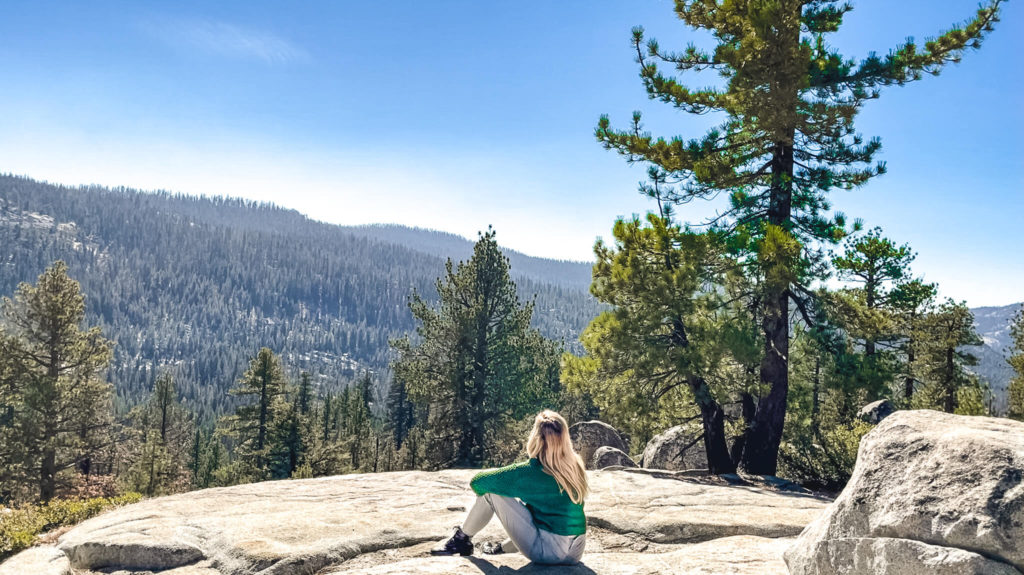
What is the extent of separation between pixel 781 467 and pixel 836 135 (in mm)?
7308

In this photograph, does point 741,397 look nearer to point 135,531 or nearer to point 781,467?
point 781,467

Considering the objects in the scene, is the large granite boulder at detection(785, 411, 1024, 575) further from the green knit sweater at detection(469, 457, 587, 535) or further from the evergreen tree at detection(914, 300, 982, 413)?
the evergreen tree at detection(914, 300, 982, 413)

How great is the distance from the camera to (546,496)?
5.10 metres

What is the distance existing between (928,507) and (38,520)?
36.4 ft

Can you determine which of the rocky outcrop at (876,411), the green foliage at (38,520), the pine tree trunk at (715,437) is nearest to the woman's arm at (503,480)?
the green foliage at (38,520)

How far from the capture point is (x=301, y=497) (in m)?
8.82

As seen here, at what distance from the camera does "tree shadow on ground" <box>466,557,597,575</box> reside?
4895 millimetres

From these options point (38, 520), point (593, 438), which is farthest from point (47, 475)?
point (593, 438)

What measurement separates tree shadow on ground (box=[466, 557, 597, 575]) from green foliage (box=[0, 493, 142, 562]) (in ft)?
21.4

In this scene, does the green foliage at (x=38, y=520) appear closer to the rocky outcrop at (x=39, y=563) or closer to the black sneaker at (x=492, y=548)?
the rocky outcrop at (x=39, y=563)

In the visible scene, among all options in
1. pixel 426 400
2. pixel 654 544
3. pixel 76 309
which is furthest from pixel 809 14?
pixel 76 309

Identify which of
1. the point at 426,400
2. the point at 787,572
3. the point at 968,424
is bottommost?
the point at 426,400

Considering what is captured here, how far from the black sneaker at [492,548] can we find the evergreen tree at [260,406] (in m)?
27.4

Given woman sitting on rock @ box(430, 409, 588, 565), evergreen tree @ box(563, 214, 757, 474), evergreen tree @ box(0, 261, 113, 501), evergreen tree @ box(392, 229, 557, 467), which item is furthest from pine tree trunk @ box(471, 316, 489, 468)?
woman sitting on rock @ box(430, 409, 588, 565)
